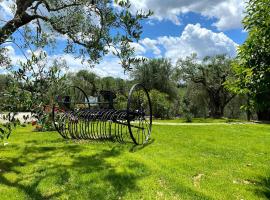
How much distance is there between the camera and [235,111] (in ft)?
161

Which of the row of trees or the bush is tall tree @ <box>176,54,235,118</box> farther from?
the row of trees

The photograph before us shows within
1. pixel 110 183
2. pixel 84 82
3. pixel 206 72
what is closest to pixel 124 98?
pixel 206 72

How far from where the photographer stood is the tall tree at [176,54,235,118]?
132ft

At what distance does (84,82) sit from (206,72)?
24185 millimetres

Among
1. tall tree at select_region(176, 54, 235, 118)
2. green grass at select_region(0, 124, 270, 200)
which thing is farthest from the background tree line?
green grass at select_region(0, 124, 270, 200)

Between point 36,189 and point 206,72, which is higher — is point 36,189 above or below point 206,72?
below

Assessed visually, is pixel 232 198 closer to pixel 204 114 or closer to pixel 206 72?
A: pixel 206 72

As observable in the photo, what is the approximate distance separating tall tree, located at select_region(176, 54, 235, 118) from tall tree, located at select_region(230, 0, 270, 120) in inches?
1297

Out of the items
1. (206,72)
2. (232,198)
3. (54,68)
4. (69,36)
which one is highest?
(206,72)

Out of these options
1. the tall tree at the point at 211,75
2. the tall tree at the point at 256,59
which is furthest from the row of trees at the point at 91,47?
the tall tree at the point at 211,75

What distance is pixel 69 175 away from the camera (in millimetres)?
7359

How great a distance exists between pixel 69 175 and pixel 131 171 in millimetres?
A: 1463

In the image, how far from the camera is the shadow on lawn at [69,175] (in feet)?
20.6

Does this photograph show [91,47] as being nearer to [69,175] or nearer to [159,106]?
[69,175]
